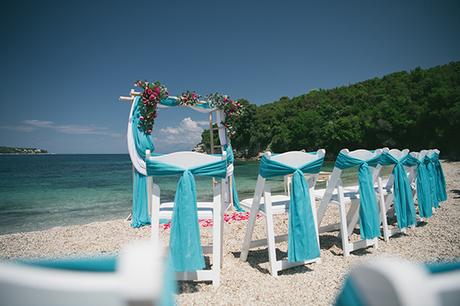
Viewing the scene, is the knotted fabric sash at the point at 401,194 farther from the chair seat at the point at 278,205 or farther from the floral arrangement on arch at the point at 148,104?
the floral arrangement on arch at the point at 148,104

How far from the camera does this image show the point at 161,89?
253 inches

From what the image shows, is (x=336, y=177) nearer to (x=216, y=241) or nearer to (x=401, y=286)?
(x=216, y=241)

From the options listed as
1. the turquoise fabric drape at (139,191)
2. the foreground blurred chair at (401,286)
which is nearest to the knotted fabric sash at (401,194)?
the foreground blurred chair at (401,286)

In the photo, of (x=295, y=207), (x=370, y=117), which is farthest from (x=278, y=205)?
(x=370, y=117)

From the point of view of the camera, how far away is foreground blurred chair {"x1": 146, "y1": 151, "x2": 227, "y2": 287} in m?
2.65

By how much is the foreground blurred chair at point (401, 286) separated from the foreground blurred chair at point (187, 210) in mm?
2301

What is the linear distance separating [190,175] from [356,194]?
272cm

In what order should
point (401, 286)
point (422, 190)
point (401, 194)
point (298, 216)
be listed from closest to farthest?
1. point (401, 286)
2. point (298, 216)
3. point (401, 194)
4. point (422, 190)

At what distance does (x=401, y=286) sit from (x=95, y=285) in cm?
53

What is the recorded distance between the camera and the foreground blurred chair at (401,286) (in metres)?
0.42

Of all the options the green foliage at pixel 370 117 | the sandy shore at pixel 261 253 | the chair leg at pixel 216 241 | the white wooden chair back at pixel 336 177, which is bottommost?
the sandy shore at pixel 261 253

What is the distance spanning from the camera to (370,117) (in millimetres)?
31812

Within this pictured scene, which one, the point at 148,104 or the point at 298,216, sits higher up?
the point at 148,104

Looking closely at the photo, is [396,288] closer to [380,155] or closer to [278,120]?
[380,155]
